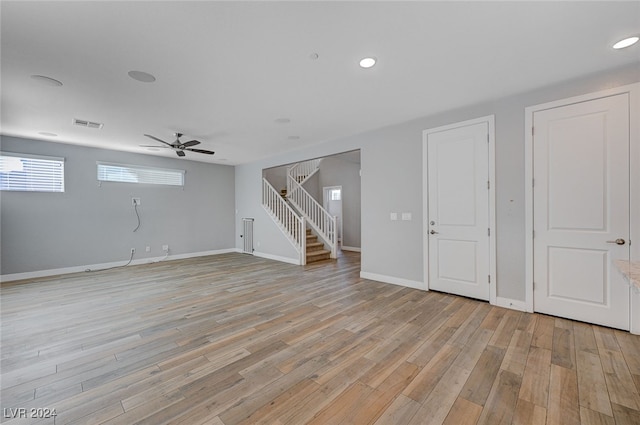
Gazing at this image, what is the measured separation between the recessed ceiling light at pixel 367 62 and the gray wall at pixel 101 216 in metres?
6.23

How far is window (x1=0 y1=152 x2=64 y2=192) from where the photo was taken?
15.7ft

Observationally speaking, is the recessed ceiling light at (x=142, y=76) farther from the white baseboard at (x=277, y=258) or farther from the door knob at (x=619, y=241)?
the door knob at (x=619, y=241)

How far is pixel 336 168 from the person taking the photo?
29.5ft

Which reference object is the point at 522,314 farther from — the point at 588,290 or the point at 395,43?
the point at 395,43

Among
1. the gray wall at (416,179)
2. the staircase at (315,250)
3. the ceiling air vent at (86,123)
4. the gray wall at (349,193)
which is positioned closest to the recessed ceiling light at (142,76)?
the ceiling air vent at (86,123)

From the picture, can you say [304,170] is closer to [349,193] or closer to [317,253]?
Answer: [349,193]

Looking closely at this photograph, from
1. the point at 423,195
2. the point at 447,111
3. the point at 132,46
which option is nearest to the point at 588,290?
the point at 423,195

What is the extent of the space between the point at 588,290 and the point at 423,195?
6.94 ft

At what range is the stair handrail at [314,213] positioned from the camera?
7191mm

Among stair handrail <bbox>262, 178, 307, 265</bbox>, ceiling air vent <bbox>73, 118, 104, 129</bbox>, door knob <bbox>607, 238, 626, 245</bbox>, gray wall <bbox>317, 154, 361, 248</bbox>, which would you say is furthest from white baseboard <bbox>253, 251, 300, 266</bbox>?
door knob <bbox>607, 238, 626, 245</bbox>

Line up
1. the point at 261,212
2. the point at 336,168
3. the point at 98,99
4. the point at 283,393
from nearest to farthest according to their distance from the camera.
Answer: the point at 283,393 < the point at 98,99 < the point at 261,212 < the point at 336,168

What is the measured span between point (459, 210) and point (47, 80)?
529cm

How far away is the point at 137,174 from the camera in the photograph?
251 inches

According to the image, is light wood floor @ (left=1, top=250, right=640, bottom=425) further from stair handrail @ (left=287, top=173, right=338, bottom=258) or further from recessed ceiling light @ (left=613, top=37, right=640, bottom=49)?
stair handrail @ (left=287, top=173, right=338, bottom=258)
